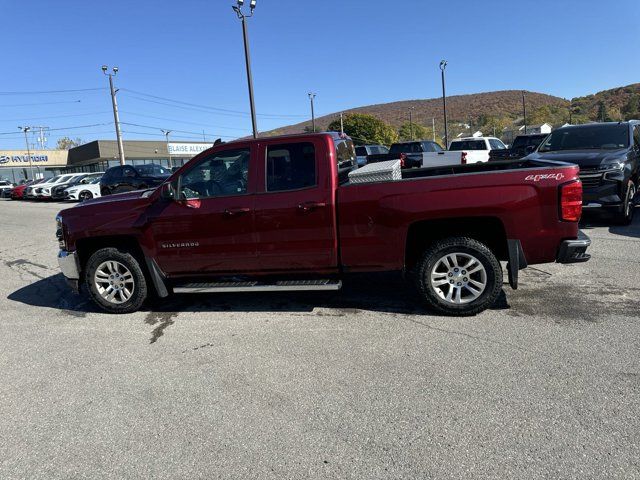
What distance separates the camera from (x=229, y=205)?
4.99 meters

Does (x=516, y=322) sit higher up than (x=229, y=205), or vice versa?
(x=229, y=205)

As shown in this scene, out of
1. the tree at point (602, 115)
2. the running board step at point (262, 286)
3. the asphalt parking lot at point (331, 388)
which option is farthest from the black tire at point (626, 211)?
the tree at point (602, 115)

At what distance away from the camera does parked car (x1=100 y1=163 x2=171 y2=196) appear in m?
20.8

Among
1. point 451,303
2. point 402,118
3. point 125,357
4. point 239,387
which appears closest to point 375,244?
point 451,303

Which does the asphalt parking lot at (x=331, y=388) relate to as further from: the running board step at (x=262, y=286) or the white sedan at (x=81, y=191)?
the white sedan at (x=81, y=191)

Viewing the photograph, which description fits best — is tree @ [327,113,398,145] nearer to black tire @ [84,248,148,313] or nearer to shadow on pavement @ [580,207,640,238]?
shadow on pavement @ [580,207,640,238]

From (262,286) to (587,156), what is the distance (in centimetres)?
711

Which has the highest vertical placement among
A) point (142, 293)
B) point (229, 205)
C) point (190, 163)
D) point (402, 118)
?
point (402, 118)

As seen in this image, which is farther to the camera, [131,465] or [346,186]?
[346,186]

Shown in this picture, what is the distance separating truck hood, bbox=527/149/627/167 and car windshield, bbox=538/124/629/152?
47 centimetres

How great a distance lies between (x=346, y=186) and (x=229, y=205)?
1.26m

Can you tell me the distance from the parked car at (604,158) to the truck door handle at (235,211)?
5109 millimetres

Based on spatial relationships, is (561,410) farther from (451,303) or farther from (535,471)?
(451,303)

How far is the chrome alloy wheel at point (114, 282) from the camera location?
5477mm
